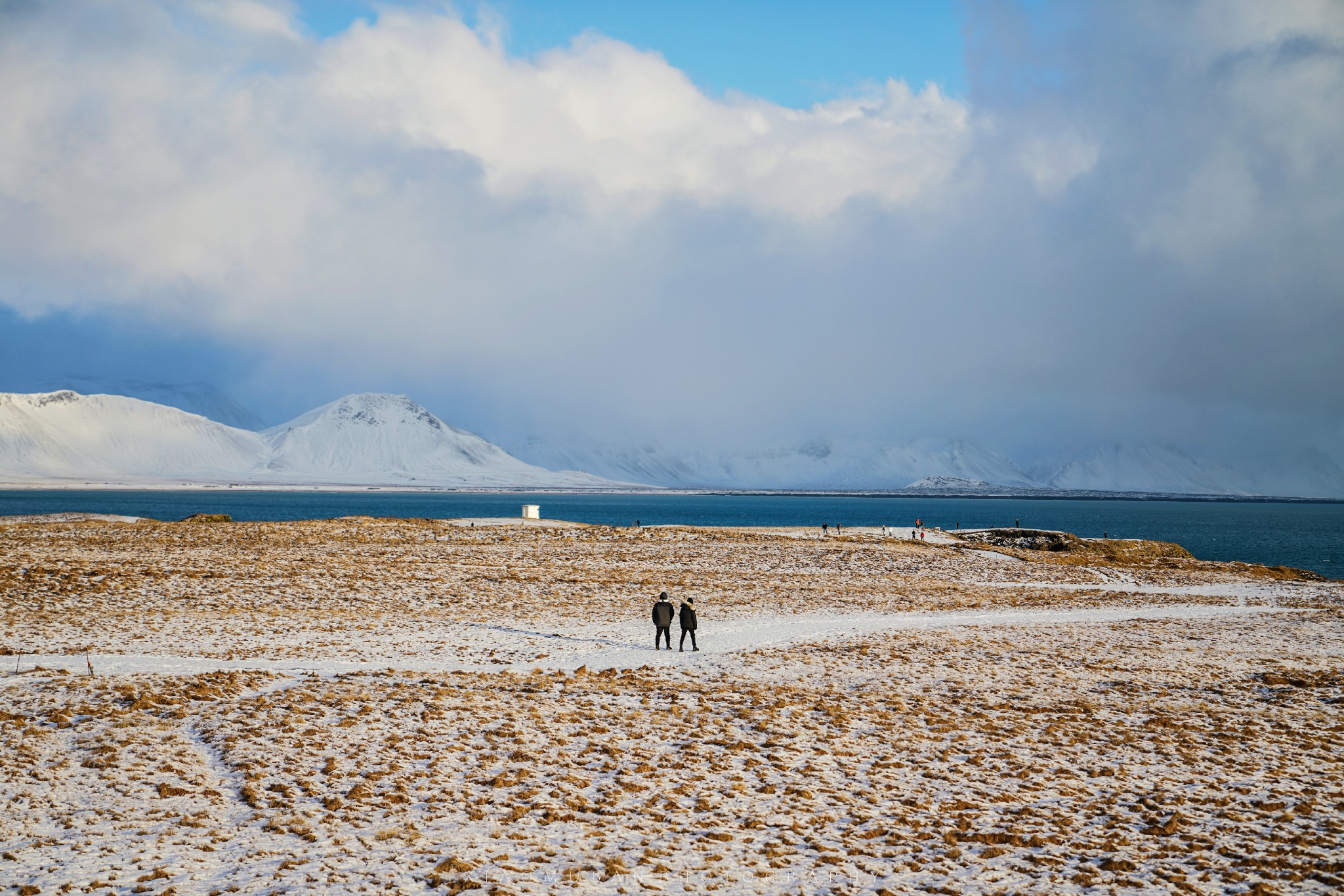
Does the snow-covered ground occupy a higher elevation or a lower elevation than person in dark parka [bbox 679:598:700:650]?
lower

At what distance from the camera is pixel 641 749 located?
1307cm

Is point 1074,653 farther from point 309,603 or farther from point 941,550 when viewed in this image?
point 941,550

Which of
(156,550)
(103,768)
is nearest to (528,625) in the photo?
(103,768)

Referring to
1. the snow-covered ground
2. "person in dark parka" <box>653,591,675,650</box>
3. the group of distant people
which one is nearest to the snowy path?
the snow-covered ground

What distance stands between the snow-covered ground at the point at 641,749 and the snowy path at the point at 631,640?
0.16m

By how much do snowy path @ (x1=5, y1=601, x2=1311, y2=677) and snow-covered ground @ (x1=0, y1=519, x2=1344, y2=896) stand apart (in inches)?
6.2

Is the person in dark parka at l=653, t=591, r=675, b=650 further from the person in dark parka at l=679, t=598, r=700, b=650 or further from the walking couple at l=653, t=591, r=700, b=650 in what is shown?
the person in dark parka at l=679, t=598, r=700, b=650

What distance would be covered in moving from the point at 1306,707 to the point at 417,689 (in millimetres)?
16306

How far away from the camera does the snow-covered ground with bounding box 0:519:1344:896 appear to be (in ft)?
29.8

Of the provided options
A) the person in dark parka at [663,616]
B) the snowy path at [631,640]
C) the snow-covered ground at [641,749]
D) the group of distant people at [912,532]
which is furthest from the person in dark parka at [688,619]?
the group of distant people at [912,532]

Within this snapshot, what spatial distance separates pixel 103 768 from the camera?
456 inches

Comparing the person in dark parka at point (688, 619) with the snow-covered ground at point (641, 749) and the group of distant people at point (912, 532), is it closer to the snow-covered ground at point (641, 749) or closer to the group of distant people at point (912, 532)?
the snow-covered ground at point (641, 749)

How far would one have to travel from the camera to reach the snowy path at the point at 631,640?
1836 cm

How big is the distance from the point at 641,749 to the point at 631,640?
10327 millimetres
